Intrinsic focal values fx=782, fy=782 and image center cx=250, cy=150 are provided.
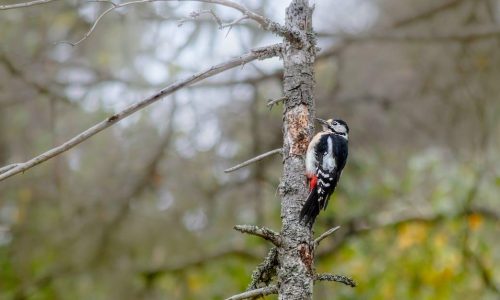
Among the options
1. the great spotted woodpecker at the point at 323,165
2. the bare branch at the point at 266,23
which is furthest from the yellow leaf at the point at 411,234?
the bare branch at the point at 266,23

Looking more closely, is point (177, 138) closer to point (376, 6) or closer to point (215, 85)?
point (215, 85)

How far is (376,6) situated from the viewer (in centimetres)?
713

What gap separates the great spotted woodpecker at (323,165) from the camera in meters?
2.63

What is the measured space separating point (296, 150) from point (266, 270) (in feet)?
1.36

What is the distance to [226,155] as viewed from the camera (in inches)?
269

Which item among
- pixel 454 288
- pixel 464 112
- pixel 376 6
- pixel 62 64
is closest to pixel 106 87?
pixel 62 64

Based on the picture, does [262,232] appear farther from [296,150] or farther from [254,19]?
[254,19]

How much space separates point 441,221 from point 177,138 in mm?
2571

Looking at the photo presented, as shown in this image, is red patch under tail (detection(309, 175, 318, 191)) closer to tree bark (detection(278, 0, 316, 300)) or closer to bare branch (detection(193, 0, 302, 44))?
tree bark (detection(278, 0, 316, 300))

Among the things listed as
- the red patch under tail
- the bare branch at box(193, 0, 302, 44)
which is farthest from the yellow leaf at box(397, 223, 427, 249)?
the bare branch at box(193, 0, 302, 44)

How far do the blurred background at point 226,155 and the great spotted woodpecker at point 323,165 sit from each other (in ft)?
6.72

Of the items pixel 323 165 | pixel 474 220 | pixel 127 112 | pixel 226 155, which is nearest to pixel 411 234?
pixel 474 220

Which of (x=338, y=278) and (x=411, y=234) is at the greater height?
(x=411, y=234)

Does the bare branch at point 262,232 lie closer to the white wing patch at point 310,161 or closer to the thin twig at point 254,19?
the white wing patch at point 310,161
